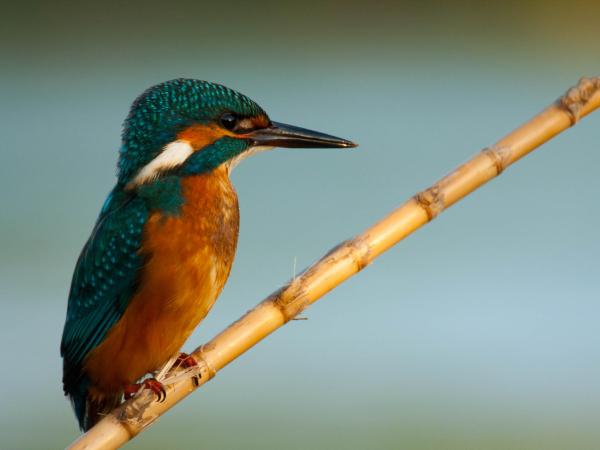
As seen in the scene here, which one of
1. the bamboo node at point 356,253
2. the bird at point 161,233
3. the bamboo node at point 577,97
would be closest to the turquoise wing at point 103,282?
the bird at point 161,233

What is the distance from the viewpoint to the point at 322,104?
3.94 meters

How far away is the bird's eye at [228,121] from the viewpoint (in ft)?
5.35

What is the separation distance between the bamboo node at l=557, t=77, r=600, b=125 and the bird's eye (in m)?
0.62

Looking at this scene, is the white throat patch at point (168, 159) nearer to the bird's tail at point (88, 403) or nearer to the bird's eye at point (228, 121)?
the bird's eye at point (228, 121)

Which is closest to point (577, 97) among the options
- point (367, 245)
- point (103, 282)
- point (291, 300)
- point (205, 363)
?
point (367, 245)

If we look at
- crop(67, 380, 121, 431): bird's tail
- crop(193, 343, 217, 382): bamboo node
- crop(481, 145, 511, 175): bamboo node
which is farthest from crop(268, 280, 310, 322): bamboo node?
crop(67, 380, 121, 431): bird's tail

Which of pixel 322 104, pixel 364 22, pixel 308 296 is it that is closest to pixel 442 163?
pixel 322 104

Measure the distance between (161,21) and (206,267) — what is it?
2100 mm

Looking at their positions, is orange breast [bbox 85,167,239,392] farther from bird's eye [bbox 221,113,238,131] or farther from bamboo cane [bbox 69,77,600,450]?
bamboo cane [bbox 69,77,600,450]

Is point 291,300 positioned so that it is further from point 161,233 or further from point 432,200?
point 161,233

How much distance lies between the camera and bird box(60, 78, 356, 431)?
5.17 feet

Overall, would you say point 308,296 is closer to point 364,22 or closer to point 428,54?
point 364,22

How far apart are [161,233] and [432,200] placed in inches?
22.0

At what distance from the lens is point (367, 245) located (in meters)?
1.24
